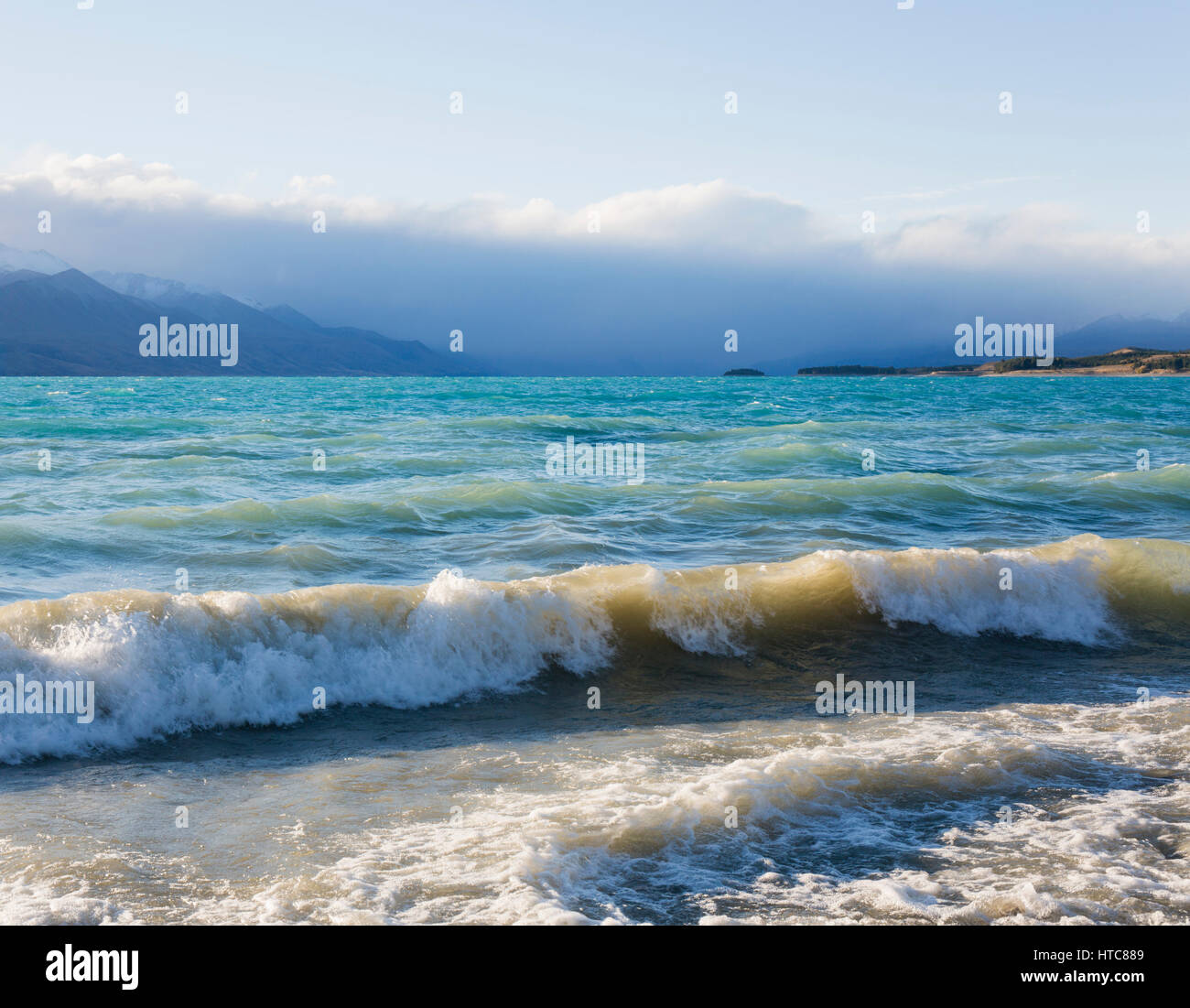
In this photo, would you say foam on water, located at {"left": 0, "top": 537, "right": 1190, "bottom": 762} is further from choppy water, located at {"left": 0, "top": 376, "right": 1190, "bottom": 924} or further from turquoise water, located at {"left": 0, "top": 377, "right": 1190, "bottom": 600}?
turquoise water, located at {"left": 0, "top": 377, "right": 1190, "bottom": 600}

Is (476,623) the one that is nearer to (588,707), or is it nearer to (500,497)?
(588,707)

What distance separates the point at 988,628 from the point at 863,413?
41316mm

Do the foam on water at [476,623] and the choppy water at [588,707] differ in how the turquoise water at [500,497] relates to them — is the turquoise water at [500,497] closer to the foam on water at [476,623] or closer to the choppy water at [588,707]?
the choppy water at [588,707]

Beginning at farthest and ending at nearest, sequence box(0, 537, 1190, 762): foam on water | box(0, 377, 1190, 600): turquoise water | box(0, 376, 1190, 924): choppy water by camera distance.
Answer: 1. box(0, 377, 1190, 600): turquoise water
2. box(0, 537, 1190, 762): foam on water
3. box(0, 376, 1190, 924): choppy water

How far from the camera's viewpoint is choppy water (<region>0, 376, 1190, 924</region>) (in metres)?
5.41

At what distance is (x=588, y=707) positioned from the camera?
9.24 meters

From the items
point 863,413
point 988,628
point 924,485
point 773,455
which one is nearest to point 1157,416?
point 863,413

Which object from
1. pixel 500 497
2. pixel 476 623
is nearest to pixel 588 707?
pixel 476 623

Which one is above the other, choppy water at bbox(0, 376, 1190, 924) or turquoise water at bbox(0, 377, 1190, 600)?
turquoise water at bbox(0, 377, 1190, 600)

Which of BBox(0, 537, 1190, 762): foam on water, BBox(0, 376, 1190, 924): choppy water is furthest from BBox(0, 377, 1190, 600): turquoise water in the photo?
BBox(0, 537, 1190, 762): foam on water

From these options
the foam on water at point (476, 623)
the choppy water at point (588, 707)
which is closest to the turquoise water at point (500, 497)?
the choppy water at point (588, 707)

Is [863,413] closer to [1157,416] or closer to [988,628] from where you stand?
[1157,416]

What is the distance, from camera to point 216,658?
9242 mm
